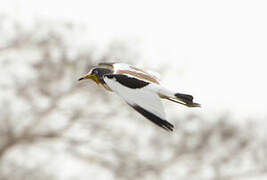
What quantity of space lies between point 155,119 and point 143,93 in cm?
2

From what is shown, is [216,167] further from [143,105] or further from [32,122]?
[143,105]

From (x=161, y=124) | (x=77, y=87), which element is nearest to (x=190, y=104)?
(x=161, y=124)

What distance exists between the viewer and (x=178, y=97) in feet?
1.50

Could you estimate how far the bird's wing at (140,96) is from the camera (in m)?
0.46

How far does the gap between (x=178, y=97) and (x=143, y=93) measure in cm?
3

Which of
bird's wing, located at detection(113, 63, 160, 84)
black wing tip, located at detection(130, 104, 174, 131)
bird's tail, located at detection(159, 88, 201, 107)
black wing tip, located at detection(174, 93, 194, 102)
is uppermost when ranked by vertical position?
bird's wing, located at detection(113, 63, 160, 84)

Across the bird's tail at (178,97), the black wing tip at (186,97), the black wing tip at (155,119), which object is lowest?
the black wing tip at (155,119)

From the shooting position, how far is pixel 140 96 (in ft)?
1.56

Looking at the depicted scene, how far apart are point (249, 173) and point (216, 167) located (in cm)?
36

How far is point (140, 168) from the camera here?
580 cm

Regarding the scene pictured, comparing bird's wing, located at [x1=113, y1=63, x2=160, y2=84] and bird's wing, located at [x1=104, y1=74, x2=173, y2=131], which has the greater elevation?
bird's wing, located at [x1=113, y1=63, x2=160, y2=84]

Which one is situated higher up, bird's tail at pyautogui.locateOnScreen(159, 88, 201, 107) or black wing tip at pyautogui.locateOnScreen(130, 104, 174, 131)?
bird's tail at pyautogui.locateOnScreen(159, 88, 201, 107)

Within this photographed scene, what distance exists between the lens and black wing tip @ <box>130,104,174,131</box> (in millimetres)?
457

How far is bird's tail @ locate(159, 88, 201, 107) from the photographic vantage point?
45cm
